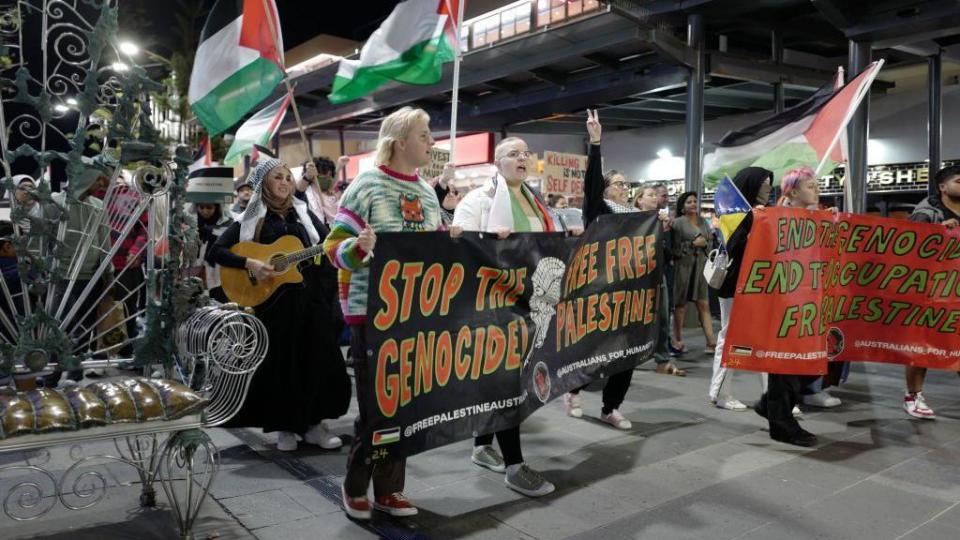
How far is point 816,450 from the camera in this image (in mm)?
4723

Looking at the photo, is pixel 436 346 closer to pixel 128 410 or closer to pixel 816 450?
pixel 128 410

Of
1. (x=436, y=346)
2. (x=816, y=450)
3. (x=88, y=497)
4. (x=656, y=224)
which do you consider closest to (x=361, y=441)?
(x=436, y=346)

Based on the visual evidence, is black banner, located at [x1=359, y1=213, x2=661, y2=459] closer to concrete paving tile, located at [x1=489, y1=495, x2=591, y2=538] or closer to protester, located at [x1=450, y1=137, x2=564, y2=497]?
protester, located at [x1=450, y1=137, x2=564, y2=497]

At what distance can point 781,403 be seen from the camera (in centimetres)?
484

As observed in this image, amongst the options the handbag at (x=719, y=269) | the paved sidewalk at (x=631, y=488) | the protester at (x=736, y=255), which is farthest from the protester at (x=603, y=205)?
the protester at (x=736, y=255)

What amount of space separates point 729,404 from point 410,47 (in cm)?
379

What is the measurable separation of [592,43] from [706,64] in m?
1.80

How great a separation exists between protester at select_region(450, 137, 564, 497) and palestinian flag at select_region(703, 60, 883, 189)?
2.55 meters

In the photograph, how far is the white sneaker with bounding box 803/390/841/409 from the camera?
5953mm

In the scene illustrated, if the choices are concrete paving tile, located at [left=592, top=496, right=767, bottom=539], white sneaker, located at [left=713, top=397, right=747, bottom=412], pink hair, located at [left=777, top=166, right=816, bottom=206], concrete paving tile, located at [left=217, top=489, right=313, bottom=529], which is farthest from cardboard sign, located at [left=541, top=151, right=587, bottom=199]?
concrete paving tile, located at [left=217, top=489, right=313, bottom=529]

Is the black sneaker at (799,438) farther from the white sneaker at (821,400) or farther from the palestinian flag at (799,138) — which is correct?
the palestinian flag at (799,138)

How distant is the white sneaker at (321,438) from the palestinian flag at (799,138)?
3919 millimetres

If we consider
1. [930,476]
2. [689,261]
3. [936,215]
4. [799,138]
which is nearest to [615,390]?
[930,476]

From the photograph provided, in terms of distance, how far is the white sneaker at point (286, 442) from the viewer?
465cm
